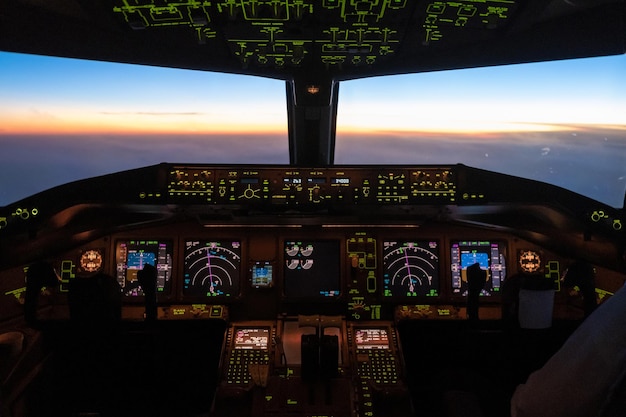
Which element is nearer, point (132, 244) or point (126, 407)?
point (126, 407)

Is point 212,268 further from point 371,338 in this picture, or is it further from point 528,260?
point 528,260

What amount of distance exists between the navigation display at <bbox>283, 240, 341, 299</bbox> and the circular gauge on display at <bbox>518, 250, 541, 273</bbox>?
111 centimetres

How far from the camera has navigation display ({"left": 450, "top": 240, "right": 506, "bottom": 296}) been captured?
3.06 m

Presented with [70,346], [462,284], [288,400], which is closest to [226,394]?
[288,400]

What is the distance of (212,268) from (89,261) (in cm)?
73

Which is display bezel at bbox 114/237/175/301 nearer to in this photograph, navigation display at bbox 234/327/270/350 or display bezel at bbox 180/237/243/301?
display bezel at bbox 180/237/243/301

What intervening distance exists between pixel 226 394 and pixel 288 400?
31 cm

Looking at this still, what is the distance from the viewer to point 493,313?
118 inches

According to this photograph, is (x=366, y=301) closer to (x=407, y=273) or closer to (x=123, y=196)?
(x=407, y=273)

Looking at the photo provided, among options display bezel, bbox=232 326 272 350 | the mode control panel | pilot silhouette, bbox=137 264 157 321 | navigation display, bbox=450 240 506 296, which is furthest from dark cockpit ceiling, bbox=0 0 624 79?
display bezel, bbox=232 326 272 350

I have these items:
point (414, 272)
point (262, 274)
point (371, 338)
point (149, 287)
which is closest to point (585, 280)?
point (414, 272)

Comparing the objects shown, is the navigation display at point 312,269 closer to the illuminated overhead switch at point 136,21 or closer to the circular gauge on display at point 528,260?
the circular gauge on display at point 528,260

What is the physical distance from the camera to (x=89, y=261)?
3.00 metres

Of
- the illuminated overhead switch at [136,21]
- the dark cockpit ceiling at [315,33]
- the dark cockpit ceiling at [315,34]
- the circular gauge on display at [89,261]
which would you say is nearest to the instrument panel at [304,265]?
the circular gauge on display at [89,261]
